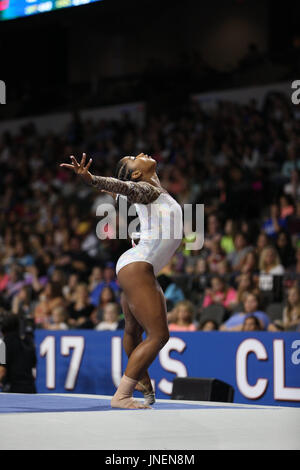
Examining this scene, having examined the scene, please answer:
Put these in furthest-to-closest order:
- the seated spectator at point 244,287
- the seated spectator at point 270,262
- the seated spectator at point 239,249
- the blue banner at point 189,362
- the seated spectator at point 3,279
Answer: the seated spectator at point 3,279, the seated spectator at point 239,249, the seated spectator at point 270,262, the seated spectator at point 244,287, the blue banner at point 189,362

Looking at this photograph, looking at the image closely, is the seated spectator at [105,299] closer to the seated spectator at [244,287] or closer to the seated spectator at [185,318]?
the seated spectator at [185,318]

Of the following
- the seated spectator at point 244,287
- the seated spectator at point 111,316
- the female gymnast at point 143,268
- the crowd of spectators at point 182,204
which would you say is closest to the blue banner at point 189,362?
the crowd of spectators at point 182,204

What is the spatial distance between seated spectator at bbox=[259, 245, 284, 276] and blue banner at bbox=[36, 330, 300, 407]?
2.05 meters

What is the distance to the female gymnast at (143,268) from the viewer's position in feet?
15.4

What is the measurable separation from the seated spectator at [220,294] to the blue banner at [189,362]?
1.63 m

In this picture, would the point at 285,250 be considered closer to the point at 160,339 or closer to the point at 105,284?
the point at 105,284

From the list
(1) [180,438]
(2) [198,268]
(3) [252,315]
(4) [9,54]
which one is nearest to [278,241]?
(2) [198,268]

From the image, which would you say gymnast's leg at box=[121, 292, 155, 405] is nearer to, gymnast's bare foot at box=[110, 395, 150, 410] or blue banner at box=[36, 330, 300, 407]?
gymnast's bare foot at box=[110, 395, 150, 410]

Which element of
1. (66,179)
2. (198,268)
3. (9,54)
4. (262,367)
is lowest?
(262,367)

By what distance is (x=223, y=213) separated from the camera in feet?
37.1

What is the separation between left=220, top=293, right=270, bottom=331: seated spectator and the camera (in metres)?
8.21

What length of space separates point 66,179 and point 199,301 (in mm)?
6363

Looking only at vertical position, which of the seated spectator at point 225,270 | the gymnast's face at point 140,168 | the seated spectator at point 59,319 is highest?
the gymnast's face at point 140,168
